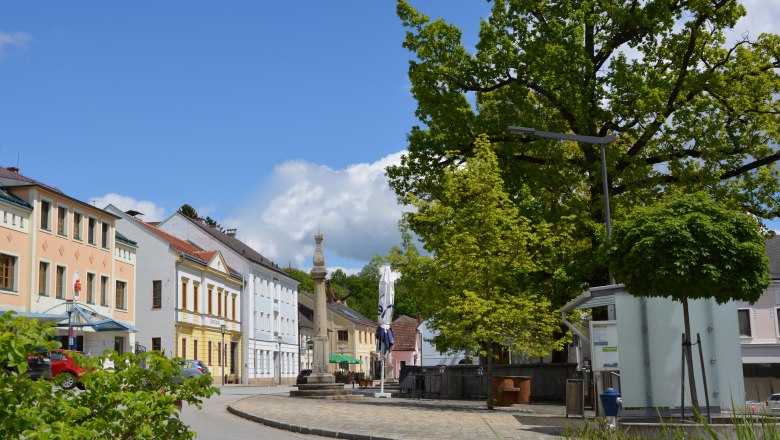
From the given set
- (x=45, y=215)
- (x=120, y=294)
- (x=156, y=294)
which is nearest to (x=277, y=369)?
(x=156, y=294)

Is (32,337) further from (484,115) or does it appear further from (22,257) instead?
(22,257)

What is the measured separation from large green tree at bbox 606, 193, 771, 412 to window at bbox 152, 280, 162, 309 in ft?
147

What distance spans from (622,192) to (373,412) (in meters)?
11.0

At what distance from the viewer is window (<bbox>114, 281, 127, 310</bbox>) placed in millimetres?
50125

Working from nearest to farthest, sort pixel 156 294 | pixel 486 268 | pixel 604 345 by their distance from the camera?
pixel 604 345 → pixel 486 268 → pixel 156 294

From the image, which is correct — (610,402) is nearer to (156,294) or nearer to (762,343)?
(762,343)

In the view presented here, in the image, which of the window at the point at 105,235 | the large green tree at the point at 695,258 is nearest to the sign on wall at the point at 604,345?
the large green tree at the point at 695,258

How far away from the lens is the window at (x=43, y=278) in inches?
1609

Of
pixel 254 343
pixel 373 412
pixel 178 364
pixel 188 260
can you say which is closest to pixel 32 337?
pixel 178 364

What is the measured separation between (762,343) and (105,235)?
36.7 metres

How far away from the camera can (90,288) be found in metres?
46.1

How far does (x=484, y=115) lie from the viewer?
29.3m

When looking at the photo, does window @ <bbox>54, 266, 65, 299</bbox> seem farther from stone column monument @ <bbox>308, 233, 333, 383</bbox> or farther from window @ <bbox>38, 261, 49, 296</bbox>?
stone column monument @ <bbox>308, 233, 333, 383</bbox>

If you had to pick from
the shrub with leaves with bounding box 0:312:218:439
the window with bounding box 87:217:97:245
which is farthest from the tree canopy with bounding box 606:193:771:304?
the window with bounding box 87:217:97:245
